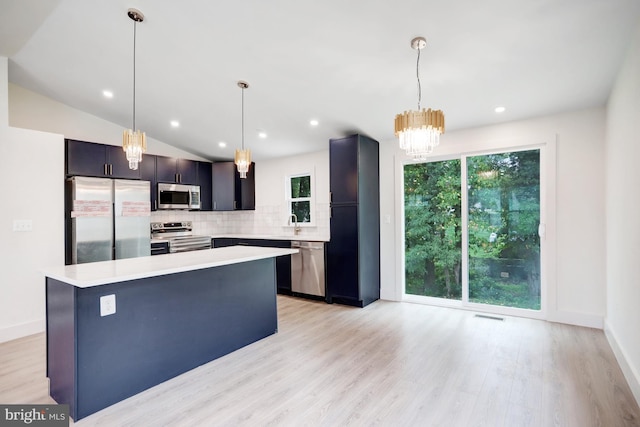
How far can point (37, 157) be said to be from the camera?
3.53m

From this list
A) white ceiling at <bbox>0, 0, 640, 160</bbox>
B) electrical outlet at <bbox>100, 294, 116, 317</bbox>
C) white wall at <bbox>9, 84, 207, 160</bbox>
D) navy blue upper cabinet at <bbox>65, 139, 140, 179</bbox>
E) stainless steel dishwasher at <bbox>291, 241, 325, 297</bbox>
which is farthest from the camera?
stainless steel dishwasher at <bbox>291, 241, 325, 297</bbox>

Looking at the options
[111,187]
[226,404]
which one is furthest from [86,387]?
[111,187]

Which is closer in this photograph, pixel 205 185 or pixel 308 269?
pixel 308 269

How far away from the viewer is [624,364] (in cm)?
238

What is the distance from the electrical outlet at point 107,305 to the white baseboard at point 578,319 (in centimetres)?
421

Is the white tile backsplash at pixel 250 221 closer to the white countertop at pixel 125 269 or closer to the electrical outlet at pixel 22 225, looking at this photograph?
the electrical outlet at pixel 22 225

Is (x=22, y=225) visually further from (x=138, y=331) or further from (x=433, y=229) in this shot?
(x=433, y=229)

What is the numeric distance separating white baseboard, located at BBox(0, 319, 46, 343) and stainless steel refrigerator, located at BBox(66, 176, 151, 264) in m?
0.77

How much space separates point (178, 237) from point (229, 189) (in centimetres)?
123

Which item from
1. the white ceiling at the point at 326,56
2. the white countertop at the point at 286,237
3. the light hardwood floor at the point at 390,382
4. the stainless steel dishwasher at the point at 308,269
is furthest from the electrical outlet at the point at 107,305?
the white countertop at the point at 286,237

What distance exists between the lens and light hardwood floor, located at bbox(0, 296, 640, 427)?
6.34ft

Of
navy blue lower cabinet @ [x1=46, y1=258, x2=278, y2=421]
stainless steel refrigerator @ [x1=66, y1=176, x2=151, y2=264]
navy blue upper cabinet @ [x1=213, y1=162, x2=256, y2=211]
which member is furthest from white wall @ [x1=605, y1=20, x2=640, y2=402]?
stainless steel refrigerator @ [x1=66, y1=176, x2=151, y2=264]

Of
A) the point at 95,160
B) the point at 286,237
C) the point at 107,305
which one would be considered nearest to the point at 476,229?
the point at 286,237

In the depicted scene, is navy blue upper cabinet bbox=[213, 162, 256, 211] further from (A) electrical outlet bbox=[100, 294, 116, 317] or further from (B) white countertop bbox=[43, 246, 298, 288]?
(A) electrical outlet bbox=[100, 294, 116, 317]
